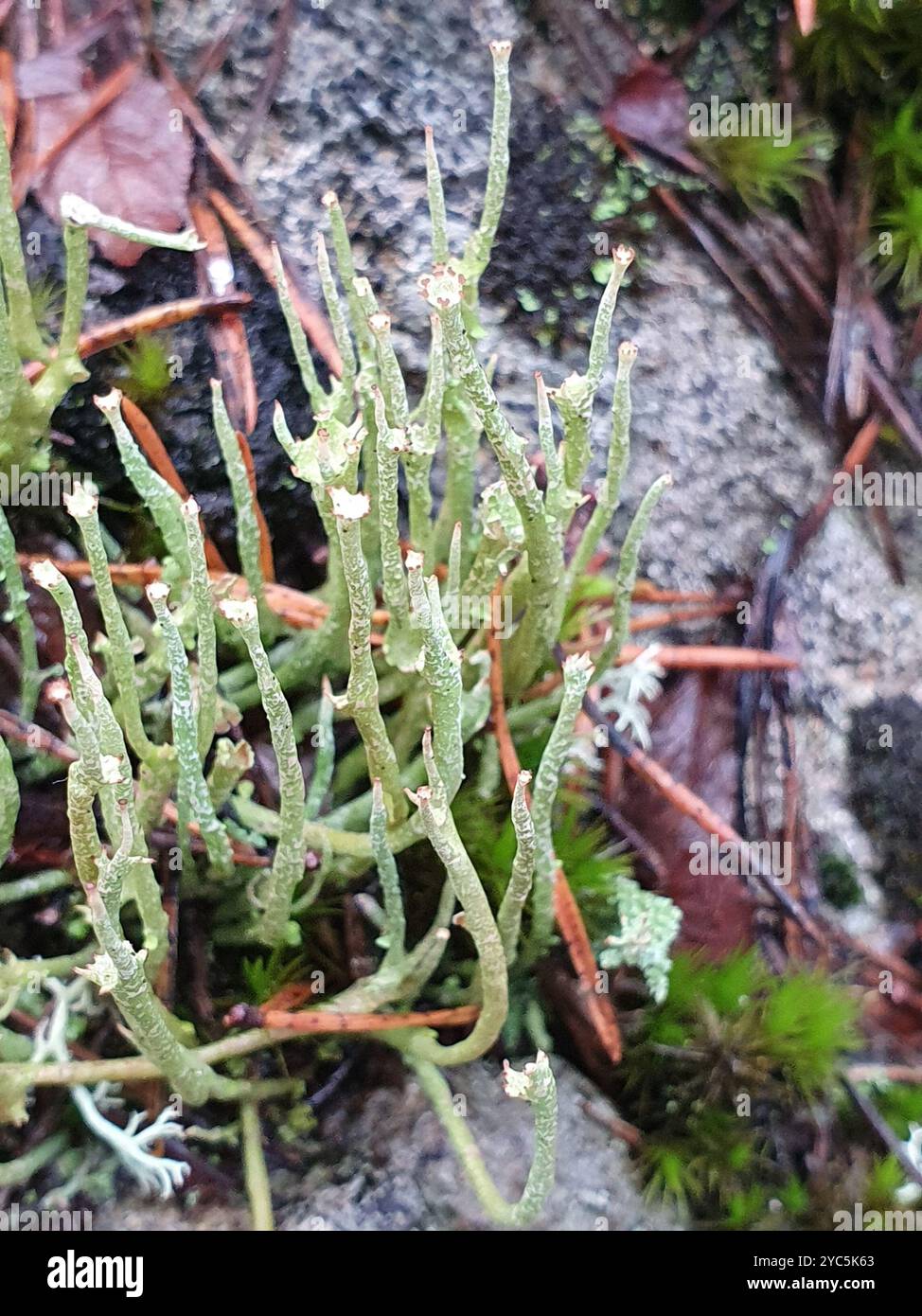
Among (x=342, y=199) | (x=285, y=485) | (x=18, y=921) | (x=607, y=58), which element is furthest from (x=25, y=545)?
(x=607, y=58)

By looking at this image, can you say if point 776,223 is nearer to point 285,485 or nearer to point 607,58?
point 607,58

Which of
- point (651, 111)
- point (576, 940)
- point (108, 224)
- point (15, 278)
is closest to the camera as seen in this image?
point (108, 224)

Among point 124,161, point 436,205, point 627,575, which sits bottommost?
point 627,575

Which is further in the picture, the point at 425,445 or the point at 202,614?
the point at 425,445

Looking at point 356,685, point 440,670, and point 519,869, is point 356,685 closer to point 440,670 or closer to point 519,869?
point 440,670

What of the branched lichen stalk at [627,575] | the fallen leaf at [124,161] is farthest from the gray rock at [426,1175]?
the fallen leaf at [124,161]

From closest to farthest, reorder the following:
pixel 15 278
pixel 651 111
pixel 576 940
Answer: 1. pixel 15 278
2. pixel 576 940
3. pixel 651 111

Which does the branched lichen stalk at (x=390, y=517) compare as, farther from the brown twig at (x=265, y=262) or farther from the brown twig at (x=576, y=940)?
the brown twig at (x=265, y=262)

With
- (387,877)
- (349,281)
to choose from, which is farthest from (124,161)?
(387,877)
